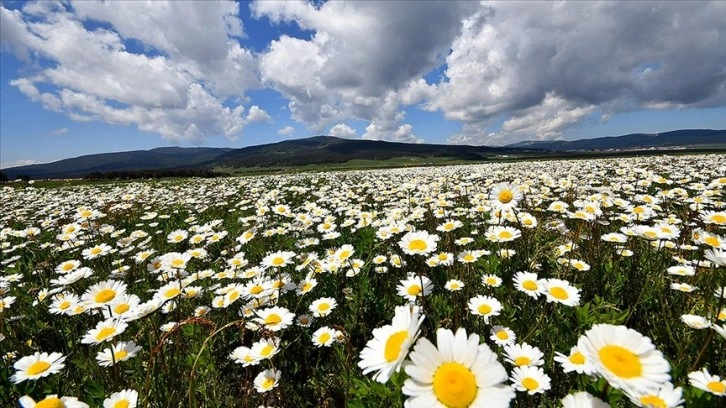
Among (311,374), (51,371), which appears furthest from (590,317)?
(51,371)

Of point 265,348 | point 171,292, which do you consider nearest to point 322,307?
point 265,348

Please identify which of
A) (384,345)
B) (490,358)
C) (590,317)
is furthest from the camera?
(590,317)

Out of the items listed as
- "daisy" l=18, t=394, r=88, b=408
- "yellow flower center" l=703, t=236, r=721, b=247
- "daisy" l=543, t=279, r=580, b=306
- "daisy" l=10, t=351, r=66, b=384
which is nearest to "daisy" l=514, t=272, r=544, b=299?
"daisy" l=543, t=279, r=580, b=306

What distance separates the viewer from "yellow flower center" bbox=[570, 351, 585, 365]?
6.54 ft

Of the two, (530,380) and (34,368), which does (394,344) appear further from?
(34,368)

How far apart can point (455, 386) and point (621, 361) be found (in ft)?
2.05

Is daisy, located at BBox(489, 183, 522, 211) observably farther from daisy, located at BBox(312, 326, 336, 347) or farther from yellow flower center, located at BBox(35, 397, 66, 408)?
yellow flower center, located at BBox(35, 397, 66, 408)

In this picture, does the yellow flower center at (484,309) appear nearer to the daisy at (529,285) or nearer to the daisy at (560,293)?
the daisy at (529,285)

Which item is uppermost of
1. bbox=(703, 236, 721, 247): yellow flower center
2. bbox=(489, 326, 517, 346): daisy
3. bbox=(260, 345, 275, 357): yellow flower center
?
bbox=(703, 236, 721, 247): yellow flower center

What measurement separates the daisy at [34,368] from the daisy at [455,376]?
8.50 ft

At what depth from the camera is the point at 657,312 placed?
3.45 m

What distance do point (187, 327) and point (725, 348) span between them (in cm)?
466

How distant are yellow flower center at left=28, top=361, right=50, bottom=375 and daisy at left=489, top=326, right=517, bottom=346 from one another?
3.37 meters

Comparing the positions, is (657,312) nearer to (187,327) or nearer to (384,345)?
(384,345)
